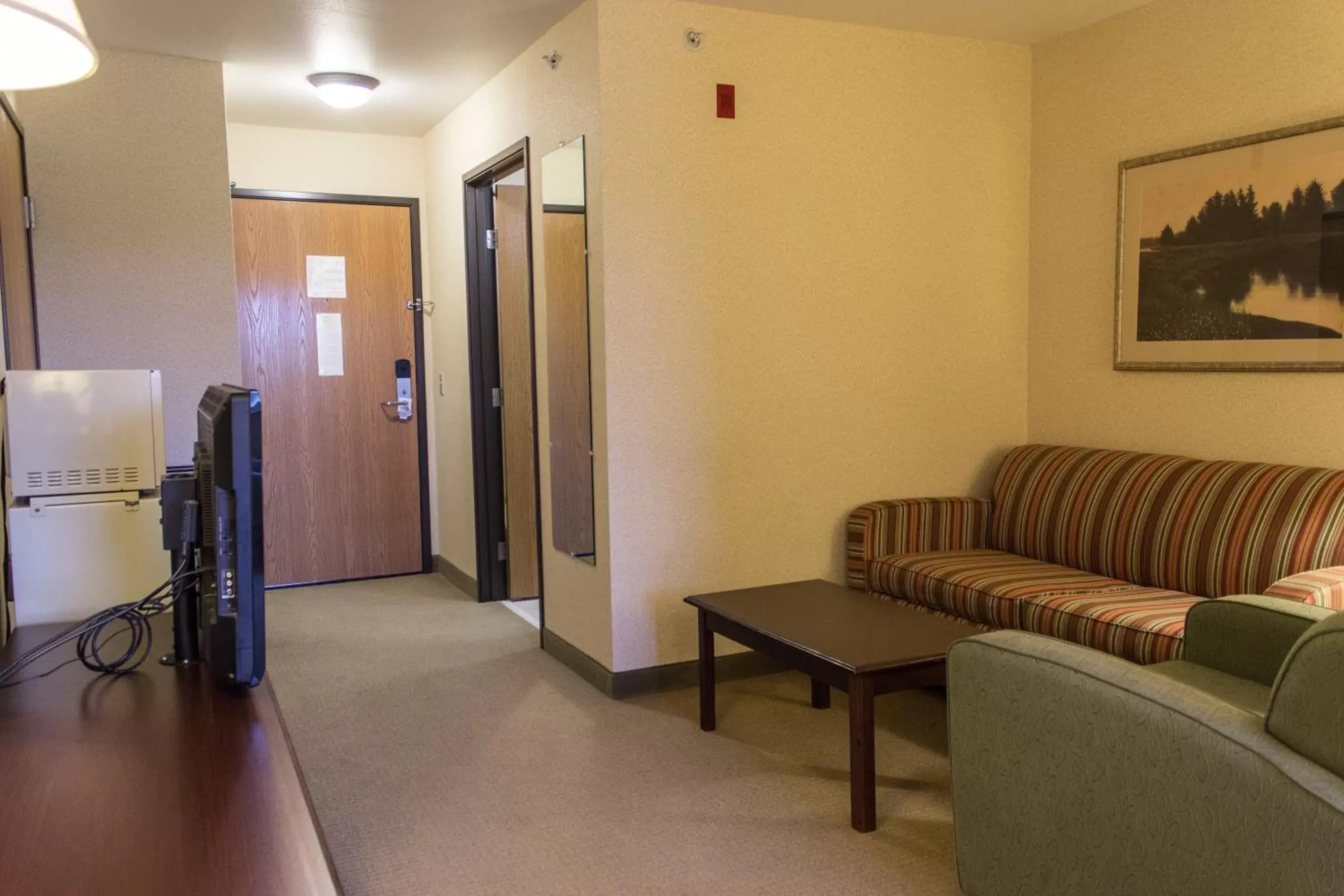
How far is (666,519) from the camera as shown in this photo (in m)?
3.69

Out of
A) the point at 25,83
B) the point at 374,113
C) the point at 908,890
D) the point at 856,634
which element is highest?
the point at 374,113

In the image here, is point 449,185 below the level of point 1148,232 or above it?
above

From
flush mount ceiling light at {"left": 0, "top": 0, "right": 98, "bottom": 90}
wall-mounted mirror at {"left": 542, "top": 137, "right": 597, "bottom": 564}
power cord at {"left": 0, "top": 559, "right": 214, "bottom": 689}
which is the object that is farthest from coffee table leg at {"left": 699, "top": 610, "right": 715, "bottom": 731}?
flush mount ceiling light at {"left": 0, "top": 0, "right": 98, "bottom": 90}

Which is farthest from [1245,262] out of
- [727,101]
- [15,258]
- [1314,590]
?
[15,258]

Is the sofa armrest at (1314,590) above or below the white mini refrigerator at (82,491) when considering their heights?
below

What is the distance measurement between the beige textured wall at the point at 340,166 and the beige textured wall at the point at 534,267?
107 millimetres

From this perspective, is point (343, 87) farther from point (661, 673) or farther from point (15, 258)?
point (661, 673)

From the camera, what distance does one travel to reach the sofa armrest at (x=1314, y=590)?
2.53 m

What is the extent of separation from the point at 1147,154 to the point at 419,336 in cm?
367

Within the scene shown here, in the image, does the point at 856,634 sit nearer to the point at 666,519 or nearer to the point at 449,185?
the point at 666,519

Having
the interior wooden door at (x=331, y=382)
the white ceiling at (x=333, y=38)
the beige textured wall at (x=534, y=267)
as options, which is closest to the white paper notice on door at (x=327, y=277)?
the interior wooden door at (x=331, y=382)

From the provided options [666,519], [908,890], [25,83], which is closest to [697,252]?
[666,519]

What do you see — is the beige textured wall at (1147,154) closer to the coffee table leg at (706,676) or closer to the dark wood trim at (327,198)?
the coffee table leg at (706,676)

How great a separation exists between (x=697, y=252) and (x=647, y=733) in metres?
1.64
